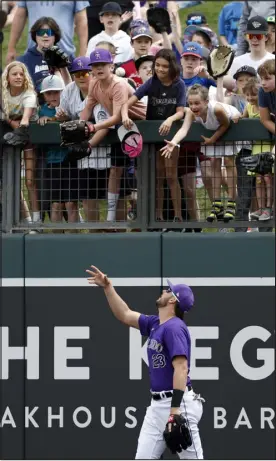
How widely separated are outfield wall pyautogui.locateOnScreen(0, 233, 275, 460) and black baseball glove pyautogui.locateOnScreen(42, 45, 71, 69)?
1.71 m

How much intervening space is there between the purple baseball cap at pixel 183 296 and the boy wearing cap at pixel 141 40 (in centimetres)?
378

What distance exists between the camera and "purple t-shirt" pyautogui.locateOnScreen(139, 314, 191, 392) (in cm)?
941

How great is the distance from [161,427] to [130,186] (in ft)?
7.21

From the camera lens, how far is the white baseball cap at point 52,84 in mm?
Answer: 11023

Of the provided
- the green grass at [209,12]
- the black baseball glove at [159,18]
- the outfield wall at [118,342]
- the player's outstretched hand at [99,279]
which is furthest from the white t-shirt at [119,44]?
the green grass at [209,12]

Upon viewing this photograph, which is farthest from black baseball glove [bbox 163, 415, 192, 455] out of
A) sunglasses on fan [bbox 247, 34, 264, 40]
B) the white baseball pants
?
sunglasses on fan [bbox 247, 34, 264, 40]

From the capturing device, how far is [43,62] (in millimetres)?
12172

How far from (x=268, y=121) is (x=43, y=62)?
2790 millimetres

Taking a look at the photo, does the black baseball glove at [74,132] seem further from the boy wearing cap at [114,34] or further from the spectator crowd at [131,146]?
the boy wearing cap at [114,34]

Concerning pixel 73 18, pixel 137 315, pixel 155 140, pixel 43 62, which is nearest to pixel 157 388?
pixel 137 315

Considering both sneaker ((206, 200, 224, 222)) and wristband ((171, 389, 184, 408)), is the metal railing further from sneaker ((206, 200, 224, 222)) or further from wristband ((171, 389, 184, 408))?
wristband ((171, 389, 184, 408))

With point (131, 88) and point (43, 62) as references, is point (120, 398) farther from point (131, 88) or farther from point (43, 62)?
point (43, 62)

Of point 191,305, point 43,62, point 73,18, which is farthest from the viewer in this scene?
point 73,18

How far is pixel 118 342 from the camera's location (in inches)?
413
